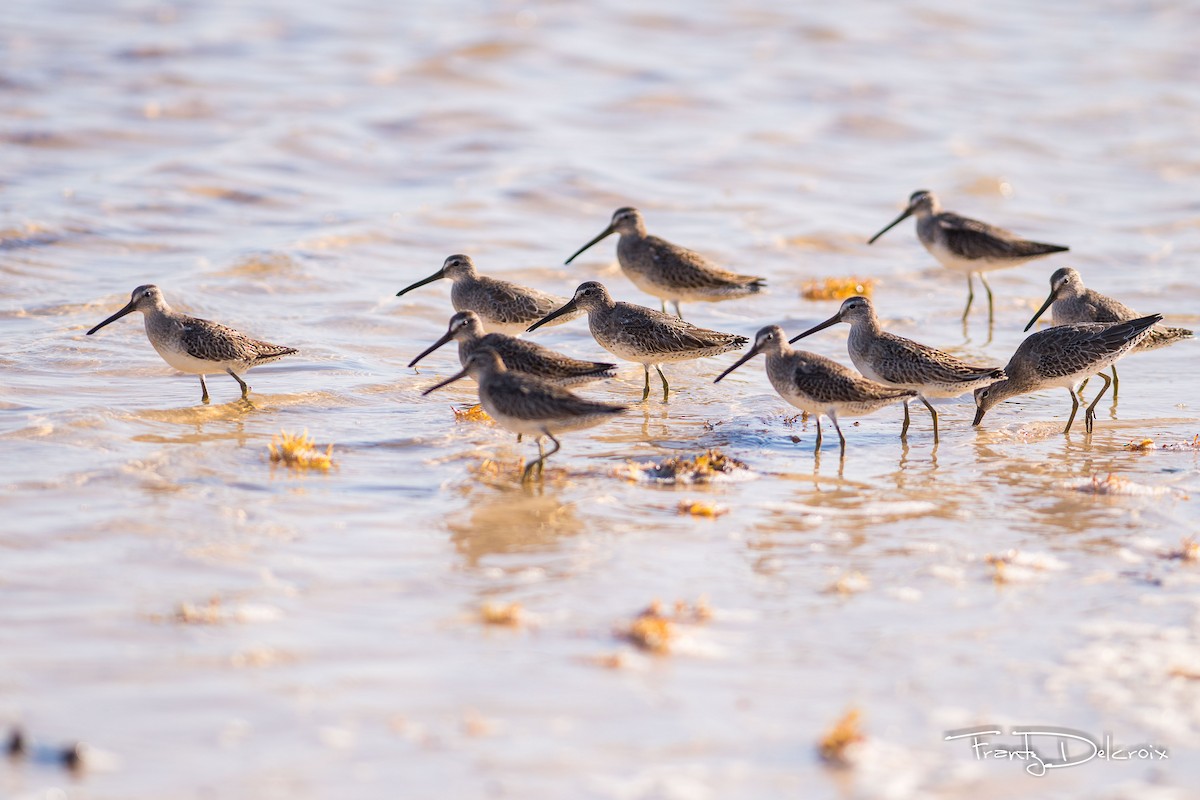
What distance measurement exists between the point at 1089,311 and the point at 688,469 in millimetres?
4028

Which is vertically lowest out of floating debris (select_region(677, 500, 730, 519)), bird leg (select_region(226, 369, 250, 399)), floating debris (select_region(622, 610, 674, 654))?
floating debris (select_region(622, 610, 674, 654))

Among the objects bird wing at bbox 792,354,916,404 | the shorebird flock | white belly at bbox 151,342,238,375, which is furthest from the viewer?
white belly at bbox 151,342,238,375

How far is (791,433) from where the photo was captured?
9.53m

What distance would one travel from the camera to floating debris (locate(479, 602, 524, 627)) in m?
6.02

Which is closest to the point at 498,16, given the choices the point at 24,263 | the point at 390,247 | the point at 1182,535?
the point at 390,247

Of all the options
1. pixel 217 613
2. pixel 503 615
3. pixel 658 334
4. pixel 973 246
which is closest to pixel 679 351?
pixel 658 334

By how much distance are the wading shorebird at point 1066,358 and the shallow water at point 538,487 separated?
25 cm

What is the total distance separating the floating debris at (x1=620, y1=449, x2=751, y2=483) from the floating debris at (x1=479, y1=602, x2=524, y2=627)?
88.9 inches

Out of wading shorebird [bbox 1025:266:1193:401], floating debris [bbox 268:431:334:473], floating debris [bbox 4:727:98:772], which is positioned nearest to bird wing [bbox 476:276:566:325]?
floating debris [bbox 268:431:334:473]

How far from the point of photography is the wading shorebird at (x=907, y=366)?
925 cm

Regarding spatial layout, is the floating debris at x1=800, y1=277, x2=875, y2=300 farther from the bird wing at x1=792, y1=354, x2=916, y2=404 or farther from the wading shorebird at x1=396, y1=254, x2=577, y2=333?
the bird wing at x1=792, y1=354, x2=916, y2=404

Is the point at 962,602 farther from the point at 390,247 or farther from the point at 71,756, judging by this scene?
the point at 390,247

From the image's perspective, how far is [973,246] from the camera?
41.8ft

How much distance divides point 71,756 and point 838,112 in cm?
1741
